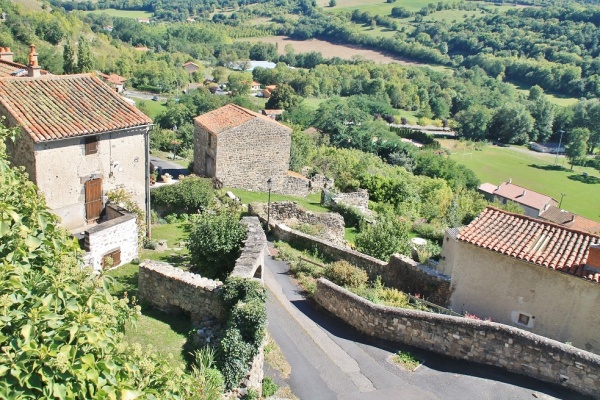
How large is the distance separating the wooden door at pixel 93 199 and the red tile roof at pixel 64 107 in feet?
5.69

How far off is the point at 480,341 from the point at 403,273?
5174mm

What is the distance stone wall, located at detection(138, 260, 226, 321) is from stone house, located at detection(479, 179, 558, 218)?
Result: 1872 inches

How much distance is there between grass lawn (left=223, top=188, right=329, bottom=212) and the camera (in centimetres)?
2980

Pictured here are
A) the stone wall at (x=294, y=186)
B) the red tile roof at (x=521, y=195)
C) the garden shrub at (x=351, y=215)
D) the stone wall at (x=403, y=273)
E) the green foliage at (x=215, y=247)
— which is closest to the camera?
the green foliage at (x=215, y=247)

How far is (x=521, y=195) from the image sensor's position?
2443 inches

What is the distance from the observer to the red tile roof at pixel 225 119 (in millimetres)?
30562

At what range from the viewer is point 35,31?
90062mm

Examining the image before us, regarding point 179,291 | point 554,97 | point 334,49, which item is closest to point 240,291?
point 179,291

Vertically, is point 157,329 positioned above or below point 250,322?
below

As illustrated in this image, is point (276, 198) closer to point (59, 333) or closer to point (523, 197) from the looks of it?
point (59, 333)

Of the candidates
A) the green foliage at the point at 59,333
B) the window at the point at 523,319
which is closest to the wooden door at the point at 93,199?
the green foliage at the point at 59,333

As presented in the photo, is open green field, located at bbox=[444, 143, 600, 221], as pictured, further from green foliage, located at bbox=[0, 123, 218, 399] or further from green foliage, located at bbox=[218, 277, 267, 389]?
green foliage, located at bbox=[0, 123, 218, 399]

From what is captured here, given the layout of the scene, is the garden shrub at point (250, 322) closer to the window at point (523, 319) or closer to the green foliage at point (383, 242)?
the window at point (523, 319)

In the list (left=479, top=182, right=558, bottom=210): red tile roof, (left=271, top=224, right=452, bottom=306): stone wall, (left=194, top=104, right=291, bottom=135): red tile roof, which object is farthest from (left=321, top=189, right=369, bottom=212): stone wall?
(left=479, top=182, right=558, bottom=210): red tile roof
